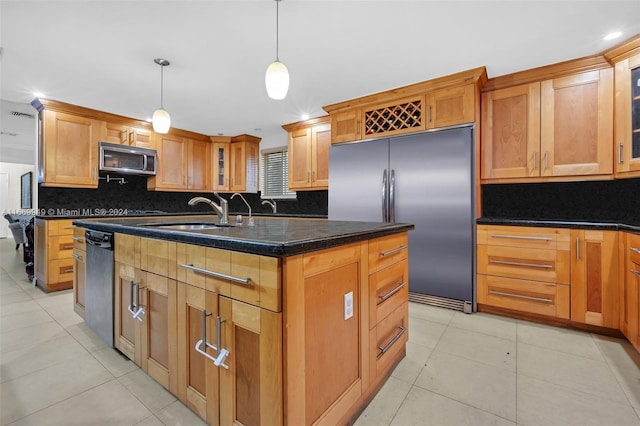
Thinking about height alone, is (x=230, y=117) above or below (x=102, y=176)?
above

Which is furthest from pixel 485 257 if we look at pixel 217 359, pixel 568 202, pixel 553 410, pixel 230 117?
pixel 230 117

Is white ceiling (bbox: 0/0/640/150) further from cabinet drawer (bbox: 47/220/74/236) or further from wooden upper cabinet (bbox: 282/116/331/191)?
cabinet drawer (bbox: 47/220/74/236)

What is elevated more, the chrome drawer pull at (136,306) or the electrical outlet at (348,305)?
the electrical outlet at (348,305)

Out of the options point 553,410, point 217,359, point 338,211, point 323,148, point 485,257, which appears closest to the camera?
point 217,359

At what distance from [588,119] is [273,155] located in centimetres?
426

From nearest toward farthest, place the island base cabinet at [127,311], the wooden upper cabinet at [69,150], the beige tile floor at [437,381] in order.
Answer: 1. the beige tile floor at [437,381]
2. the island base cabinet at [127,311]
3. the wooden upper cabinet at [69,150]

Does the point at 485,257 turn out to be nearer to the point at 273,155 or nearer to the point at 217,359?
the point at 217,359

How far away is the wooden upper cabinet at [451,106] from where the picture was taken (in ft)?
9.02

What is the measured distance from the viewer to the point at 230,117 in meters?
4.22

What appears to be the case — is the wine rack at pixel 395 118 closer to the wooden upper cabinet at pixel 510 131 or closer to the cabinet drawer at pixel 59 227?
the wooden upper cabinet at pixel 510 131

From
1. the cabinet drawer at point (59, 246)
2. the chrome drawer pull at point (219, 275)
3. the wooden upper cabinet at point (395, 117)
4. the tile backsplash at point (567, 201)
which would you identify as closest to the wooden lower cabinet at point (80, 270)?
the cabinet drawer at point (59, 246)

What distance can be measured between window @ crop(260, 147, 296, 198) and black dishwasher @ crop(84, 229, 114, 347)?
10.5 feet

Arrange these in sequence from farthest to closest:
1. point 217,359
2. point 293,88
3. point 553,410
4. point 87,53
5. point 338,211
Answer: point 338,211, point 293,88, point 87,53, point 553,410, point 217,359

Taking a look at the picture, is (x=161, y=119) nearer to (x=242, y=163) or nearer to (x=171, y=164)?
(x=171, y=164)
